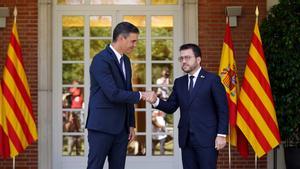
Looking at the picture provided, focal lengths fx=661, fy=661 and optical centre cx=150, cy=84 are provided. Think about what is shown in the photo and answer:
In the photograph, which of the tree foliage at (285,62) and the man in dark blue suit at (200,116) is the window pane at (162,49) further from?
the man in dark blue suit at (200,116)

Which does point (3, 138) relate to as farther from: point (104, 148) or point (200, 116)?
point (200, 116)

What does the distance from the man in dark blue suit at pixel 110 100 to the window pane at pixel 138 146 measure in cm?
373

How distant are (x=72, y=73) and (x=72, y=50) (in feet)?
1.03

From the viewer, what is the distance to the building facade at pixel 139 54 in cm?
881

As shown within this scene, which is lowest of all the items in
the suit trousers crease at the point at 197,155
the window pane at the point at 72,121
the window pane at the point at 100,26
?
the suit trousers crease at the point at 197,155

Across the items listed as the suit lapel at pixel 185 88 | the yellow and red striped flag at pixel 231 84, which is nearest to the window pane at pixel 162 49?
the yellow and red striped flag at pixel 231 84

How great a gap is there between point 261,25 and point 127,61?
11.0 feet

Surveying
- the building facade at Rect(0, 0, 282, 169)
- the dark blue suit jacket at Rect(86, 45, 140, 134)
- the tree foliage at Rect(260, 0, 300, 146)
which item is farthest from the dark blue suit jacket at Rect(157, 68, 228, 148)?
the building facade at Rect(0, 0, 282, 169)

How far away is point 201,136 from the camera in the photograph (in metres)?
5.57

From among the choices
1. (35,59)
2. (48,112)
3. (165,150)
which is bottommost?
(165,150)

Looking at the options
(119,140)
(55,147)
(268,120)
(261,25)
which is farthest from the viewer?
(55,147)

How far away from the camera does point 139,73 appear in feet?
30.0

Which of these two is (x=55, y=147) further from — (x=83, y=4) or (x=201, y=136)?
(x=201, y=136)

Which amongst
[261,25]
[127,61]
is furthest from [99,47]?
[127,61]
